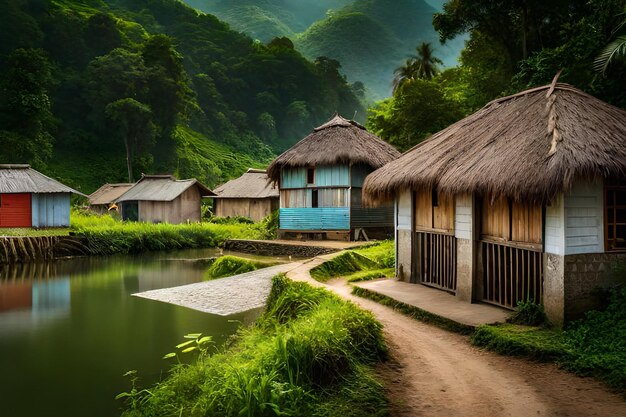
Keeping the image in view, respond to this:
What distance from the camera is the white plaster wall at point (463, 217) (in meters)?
9.85

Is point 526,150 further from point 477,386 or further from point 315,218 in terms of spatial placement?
point 315,218

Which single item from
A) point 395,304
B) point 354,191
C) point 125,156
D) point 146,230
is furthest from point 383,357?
point 125,156

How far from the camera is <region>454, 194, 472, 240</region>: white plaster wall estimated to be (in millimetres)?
9852

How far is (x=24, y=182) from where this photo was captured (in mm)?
27188

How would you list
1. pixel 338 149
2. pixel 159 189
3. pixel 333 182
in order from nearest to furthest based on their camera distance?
pixel 338 149
pixel 333 182
pixel 159 189

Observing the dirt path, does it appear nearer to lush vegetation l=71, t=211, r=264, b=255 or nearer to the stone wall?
the stone wall

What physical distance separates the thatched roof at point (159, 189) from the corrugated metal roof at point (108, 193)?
2537 millimetres

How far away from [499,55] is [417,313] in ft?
56.6

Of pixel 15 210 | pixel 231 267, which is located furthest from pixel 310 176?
pixel 15 210

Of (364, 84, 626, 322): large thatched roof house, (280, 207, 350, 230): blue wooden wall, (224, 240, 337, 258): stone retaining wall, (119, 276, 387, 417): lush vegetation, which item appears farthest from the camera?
(280, 207, 350, 230): blue wooden wall

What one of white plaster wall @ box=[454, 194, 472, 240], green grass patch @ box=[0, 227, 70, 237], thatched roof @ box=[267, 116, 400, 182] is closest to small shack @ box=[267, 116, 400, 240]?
thatched roof @ box=[267, 116, 400, 182]

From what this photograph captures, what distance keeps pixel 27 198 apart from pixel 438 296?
24054 mm

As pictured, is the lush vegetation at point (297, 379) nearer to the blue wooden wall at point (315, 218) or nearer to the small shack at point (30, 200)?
the blue wooden wall at point (315, 218)

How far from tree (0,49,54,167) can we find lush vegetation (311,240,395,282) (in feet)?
98.8
